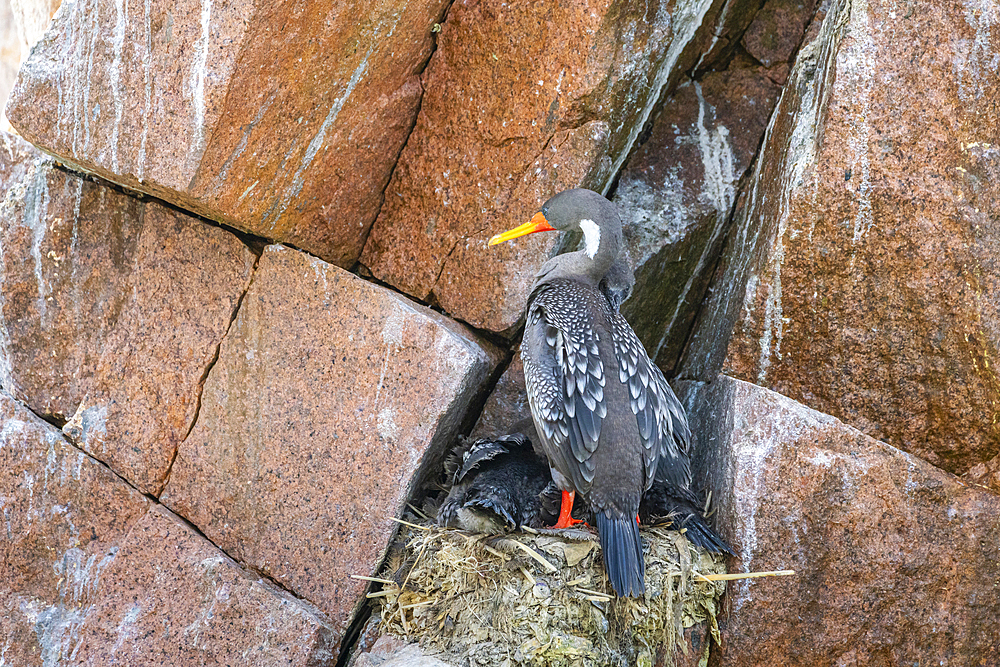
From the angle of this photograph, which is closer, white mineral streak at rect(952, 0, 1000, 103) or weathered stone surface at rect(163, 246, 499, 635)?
white mineral streak at rect(952, 0, 1000, 103)

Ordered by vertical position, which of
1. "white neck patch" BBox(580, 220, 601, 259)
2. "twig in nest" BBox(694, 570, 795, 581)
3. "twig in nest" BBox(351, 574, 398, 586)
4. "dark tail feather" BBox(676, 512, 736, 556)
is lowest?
"twig in nest" BBox(351, 574, 398, 586)

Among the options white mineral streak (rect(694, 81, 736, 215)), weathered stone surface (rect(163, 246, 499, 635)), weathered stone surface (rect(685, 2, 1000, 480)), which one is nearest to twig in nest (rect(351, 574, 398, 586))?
weathered stone surface (rect(163, 246, 499, 635))

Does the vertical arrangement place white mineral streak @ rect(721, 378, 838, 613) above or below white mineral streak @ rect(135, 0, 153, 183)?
below

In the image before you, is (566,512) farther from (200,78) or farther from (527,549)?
(200,78)

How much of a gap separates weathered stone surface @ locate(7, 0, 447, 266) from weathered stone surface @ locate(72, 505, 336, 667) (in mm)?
1717

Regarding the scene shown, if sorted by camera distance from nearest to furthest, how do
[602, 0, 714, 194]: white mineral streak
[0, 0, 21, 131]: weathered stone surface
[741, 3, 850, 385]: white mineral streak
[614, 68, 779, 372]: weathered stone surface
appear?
[741, 3, 850, 385]: white mineral streak < [602, 0, 714, 194]: white mineral streak < [614, 68, 779, 372]: weathered stone surface < [0, 0, 21, 131]: weathered stone surface

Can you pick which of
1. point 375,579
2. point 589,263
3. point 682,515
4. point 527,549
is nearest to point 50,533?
point 375,579

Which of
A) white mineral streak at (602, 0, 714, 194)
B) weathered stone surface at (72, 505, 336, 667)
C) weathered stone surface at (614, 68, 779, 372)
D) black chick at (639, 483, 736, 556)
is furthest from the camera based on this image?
weathered stone surface at (614, 68, 779, 372)

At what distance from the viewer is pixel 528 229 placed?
430 centimetres

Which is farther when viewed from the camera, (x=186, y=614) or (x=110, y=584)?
(x=110, y=584)

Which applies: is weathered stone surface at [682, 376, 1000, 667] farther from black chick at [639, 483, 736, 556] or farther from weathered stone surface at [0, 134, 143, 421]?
weathered stone surface at [0, 134, 143, 421]

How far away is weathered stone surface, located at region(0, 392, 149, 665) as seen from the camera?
4.62 m

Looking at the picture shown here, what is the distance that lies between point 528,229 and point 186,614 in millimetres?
2610

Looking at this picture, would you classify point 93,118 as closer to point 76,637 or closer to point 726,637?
point 76,637
